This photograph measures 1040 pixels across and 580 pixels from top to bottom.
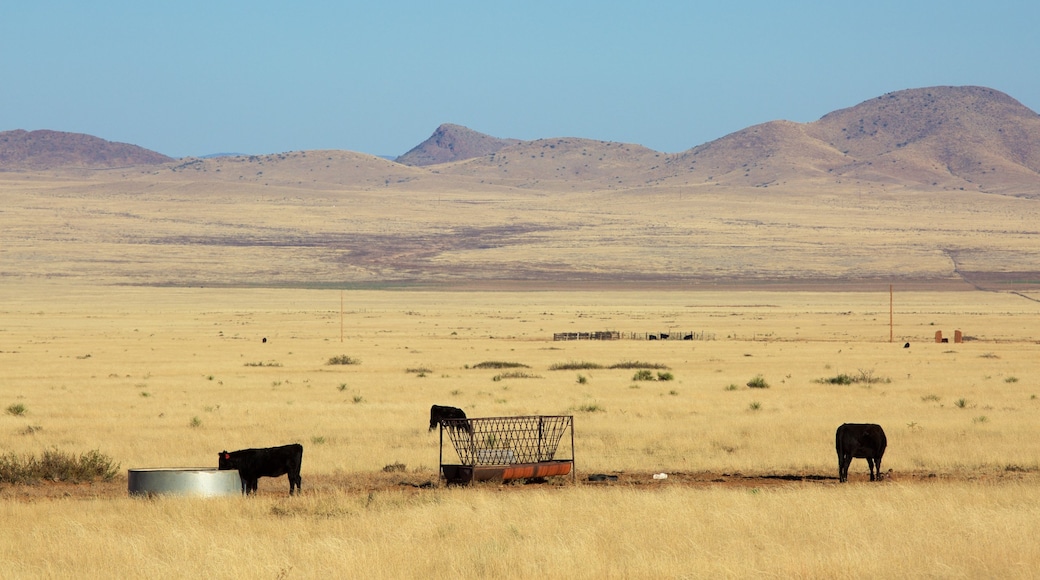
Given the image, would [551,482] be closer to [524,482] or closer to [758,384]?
[524,482]

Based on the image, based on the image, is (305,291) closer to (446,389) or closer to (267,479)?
(446,389)

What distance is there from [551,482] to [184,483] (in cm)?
474

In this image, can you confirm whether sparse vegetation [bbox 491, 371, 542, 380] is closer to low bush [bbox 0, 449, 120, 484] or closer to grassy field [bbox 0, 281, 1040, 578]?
grassy field [bbox 0, 281, 1040, 578]

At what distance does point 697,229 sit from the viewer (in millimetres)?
197375

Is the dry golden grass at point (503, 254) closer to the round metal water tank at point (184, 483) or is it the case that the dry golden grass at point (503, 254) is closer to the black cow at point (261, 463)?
the black cow at point (261, 463)

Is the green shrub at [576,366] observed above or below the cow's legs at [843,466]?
below

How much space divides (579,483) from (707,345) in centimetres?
4438

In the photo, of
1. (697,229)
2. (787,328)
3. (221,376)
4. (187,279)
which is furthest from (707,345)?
(697,229)

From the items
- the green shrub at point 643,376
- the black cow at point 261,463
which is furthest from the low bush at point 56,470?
the green shrub at point 643,376

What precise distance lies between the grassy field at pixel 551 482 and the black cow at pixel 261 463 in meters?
0.31

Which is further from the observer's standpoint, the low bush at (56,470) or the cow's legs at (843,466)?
the low bush at (56,470)

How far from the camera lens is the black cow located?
49.5 ft

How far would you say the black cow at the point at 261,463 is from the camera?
1509cm

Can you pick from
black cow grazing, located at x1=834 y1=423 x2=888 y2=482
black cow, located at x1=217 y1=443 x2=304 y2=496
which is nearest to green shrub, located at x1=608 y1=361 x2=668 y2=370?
black cow grazing, located at x1=834 y1=423 x2=888 y2=482
